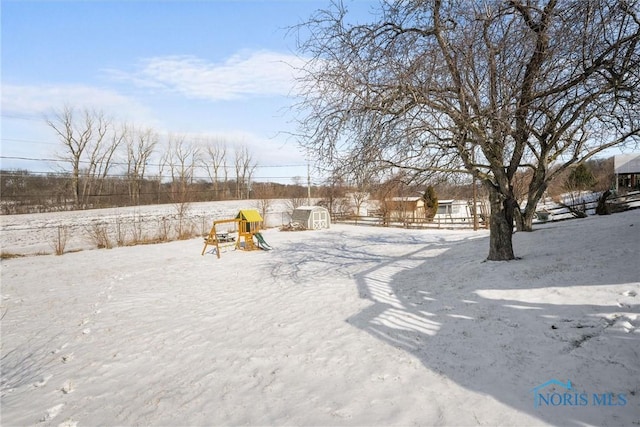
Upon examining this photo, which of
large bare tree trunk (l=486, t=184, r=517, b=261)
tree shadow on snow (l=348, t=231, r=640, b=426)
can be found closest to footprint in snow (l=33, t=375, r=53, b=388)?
tree shadow on snow (l=348, t=231, r=640, b=426)

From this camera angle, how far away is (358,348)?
423 cm

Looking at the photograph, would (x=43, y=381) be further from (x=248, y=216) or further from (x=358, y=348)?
(x=248, y=216)

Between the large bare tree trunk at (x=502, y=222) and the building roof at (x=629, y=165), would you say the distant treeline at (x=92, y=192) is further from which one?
the building roof at (x=629, y=165)

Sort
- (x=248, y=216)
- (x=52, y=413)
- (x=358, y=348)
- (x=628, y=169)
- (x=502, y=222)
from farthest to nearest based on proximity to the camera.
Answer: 1. (x=628, y=169)
2. (x=248, y=216)
3. (x=502, y=222)
4. (x=358, y=348)
5. (x=52, y=413)

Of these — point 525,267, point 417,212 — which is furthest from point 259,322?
point 417,212

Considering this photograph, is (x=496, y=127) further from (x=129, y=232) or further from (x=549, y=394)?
(x=129, y=232)

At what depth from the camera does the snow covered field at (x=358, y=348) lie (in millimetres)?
2885

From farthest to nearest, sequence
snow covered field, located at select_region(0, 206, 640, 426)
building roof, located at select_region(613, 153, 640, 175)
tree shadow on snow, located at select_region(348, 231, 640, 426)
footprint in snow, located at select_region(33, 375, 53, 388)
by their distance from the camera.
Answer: building roof, located at select_region(613, 153, 640, 175)
footprint in snow, located at select_region(33, 375, 53, 388)
snow covered field, located at select_region(0, 206, 640, 426)
tree shadow on snow, located at select_region(348, 231, 640, 426)

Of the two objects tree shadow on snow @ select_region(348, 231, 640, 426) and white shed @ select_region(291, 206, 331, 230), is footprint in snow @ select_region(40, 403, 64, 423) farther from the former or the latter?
white shed @ select_region(291, 206, 331, 230)

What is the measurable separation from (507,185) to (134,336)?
774 cm

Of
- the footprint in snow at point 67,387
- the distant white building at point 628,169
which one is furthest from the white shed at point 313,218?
the distant white building at point 628,169

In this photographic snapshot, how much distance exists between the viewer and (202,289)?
861cm

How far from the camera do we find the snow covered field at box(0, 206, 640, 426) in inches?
114

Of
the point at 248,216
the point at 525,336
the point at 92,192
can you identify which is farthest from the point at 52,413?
the point at 92,192
